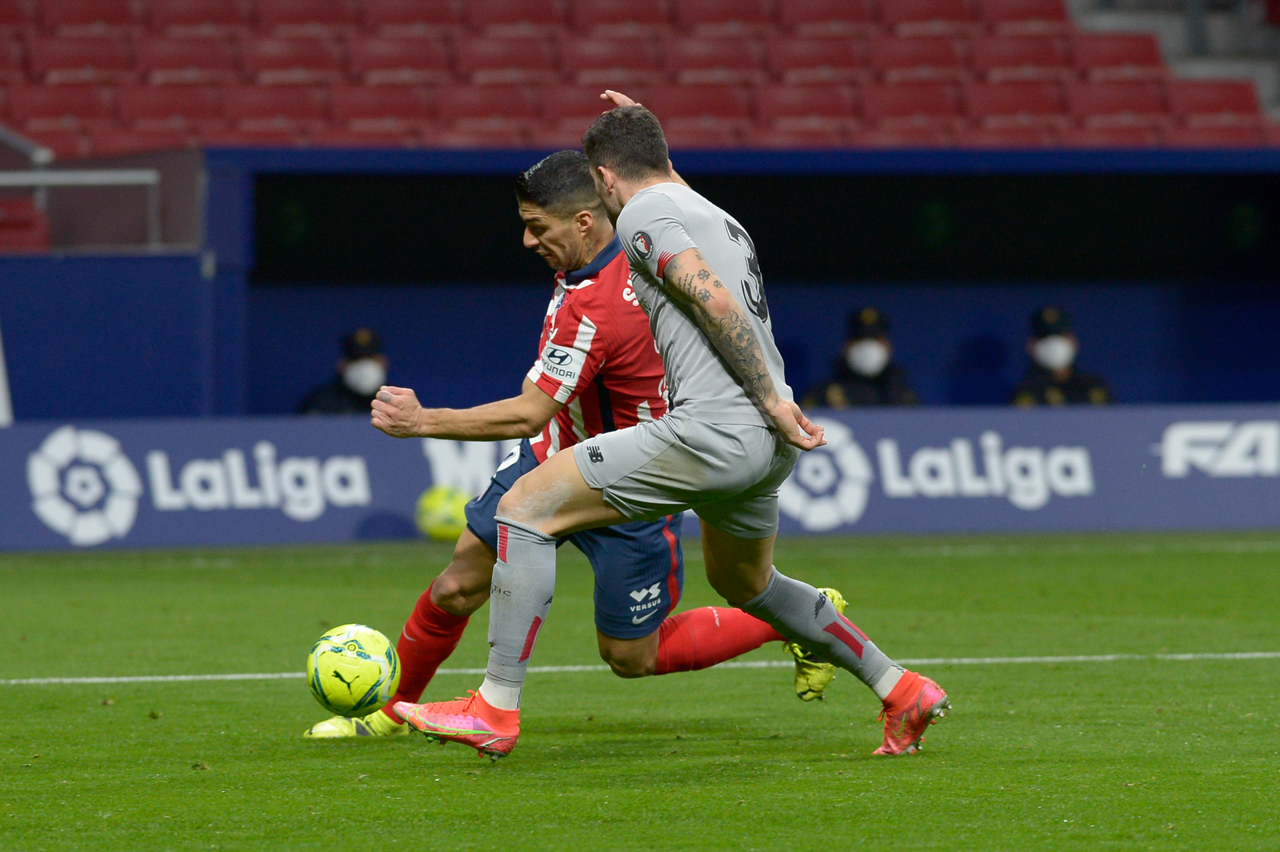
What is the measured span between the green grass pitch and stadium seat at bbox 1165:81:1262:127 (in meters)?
9.58

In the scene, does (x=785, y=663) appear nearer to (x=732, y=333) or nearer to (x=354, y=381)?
(x=732, y=333)

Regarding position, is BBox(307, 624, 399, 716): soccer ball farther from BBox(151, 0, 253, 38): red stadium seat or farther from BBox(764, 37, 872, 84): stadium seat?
BBox(764, 37, 872, 84): stadium seat

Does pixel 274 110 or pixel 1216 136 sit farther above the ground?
pixel 1216 136

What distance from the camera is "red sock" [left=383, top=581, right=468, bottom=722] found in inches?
230

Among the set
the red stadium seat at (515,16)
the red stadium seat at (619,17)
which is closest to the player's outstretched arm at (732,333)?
the red stadium seat at (515,16)

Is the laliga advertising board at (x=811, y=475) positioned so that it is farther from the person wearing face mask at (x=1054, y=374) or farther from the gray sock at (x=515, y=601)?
the gray sock at (x=515, y=601)

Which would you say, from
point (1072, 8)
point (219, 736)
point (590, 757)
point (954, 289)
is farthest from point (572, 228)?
point (1072, 8)

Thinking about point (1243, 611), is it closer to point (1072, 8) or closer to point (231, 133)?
point (231, 133)

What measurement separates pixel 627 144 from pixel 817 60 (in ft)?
46.5

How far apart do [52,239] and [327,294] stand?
2760mm

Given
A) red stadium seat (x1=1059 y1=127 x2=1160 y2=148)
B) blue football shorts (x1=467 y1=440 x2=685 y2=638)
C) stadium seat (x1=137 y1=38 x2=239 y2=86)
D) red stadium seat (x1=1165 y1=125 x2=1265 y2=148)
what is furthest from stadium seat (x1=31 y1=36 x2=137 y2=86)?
blue football shorts (x1=467 y1=440 x2=685 y2=638)

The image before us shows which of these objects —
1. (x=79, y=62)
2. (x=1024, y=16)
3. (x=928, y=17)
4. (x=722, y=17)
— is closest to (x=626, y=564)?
(x=79, y=62)

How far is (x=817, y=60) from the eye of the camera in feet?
61.6

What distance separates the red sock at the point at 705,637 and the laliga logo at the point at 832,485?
7828 mm
